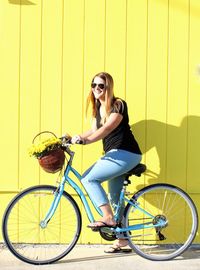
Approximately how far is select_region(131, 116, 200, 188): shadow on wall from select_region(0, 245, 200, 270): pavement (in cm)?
76

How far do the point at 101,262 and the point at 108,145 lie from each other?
1050mm

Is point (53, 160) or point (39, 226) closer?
point (53, 160)

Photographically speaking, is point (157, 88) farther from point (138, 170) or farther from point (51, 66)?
point (51, 66)

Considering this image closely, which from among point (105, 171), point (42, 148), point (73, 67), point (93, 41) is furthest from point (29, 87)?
point (105, 171)

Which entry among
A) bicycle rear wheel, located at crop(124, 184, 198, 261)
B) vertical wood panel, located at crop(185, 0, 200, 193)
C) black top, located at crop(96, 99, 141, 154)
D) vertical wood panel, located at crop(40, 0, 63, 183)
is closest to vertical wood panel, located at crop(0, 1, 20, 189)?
vertical wood panel, located at crop(40, 0, 63, 183)

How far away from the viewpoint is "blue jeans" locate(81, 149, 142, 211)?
4969 millimetres

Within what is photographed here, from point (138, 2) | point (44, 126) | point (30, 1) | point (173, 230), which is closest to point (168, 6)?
point (138, 2)

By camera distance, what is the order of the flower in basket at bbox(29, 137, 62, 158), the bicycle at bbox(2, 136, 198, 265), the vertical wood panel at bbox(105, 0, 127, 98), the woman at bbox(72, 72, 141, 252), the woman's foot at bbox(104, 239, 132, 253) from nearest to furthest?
the flower in basket at bbox(29, 137, 62, 158) → the woman at bbox(72, 72, 141, 252) → the bicycle at bbox(2, 136, 198, 265) → the woman's foot at bbox(104, 239, 132, 253) → the vertical wood panel at bbox(105, 0, 127, 98)

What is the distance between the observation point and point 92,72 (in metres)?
5.46

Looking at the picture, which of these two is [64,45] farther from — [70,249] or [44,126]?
[70,249]

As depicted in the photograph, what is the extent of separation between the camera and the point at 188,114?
5.53 m

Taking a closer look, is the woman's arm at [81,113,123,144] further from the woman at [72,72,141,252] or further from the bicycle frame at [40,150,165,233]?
the bicycle frame at [40,150,165,233]

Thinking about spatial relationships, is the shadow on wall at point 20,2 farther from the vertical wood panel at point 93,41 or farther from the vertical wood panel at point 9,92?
the vertical wood panel at point 93,41

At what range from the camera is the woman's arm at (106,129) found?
16.0 ft
